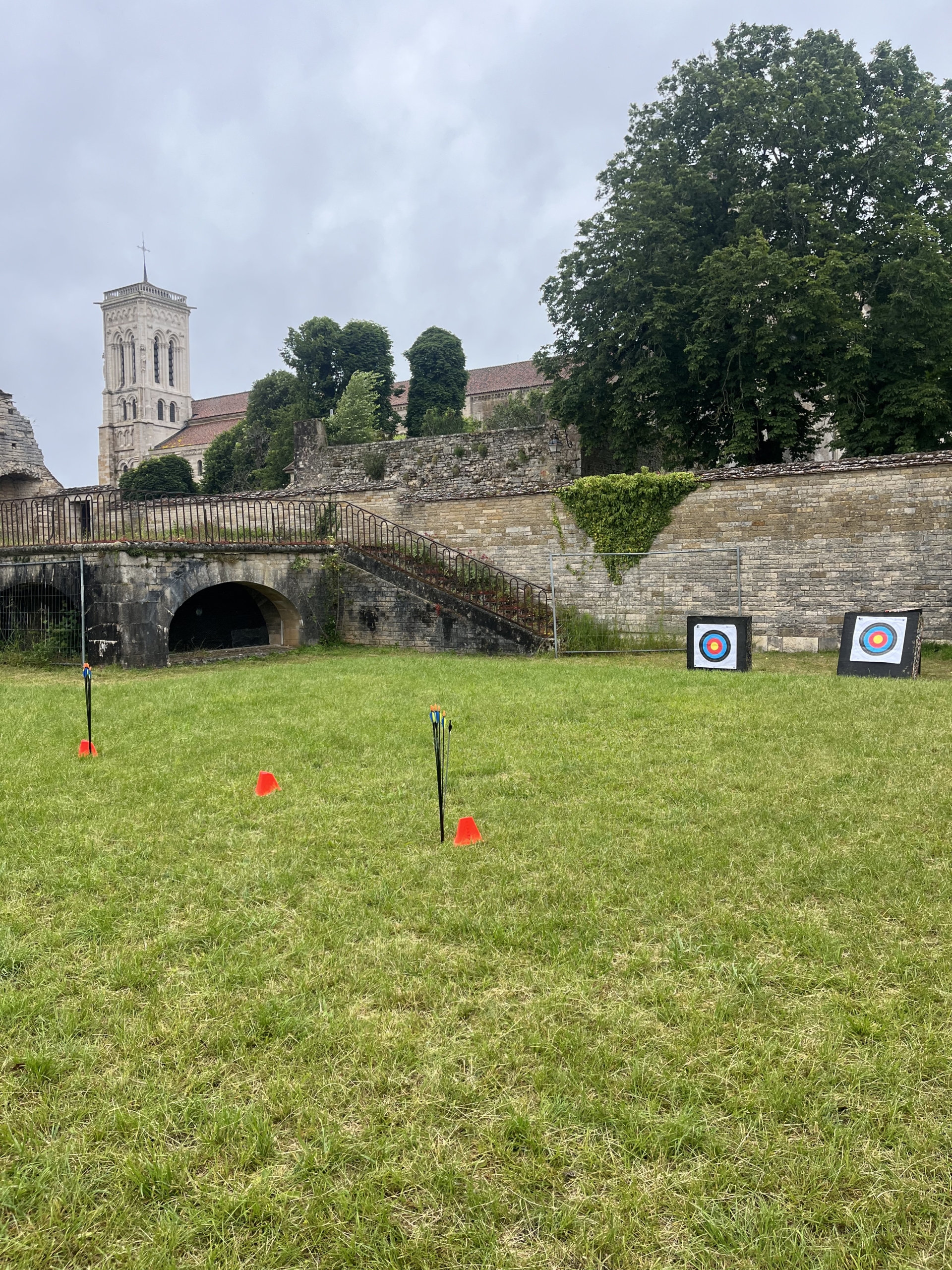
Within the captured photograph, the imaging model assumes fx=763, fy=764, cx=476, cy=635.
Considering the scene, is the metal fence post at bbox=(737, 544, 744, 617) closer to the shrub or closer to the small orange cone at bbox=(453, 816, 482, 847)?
the shrub

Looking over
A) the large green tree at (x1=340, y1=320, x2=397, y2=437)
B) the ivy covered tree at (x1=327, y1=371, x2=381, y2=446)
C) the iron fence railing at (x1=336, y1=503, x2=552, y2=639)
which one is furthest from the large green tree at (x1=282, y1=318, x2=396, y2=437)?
the iron fence railing at (x1=336, y1=503, x2=552, y2=639)

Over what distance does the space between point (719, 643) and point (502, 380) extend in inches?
1639

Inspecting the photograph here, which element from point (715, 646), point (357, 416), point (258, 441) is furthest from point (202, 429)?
point (715, 646)

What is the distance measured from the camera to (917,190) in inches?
706

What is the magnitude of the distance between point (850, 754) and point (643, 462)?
17086mm

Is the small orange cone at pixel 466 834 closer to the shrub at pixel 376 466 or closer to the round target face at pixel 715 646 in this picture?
the round target face at pixel 715 646

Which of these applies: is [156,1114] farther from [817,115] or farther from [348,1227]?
[817,115]

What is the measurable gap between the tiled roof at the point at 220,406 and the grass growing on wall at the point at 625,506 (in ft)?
202

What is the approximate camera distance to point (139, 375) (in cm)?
7488

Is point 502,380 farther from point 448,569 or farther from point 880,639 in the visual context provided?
point 880,639

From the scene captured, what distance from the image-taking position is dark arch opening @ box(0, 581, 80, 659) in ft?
45.0

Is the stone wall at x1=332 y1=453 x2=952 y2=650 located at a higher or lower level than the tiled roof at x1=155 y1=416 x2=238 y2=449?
lower

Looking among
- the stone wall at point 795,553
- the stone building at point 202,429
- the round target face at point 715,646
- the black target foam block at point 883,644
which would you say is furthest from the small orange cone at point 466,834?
the stone building at point 202,429

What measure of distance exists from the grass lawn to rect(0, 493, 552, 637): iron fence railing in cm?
976
